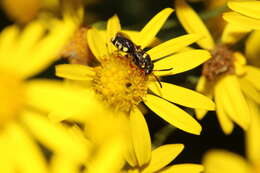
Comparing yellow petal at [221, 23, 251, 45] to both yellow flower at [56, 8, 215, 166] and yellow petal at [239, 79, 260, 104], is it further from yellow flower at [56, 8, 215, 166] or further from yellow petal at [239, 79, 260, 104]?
yellow flower at [56, 8, 215, 166]

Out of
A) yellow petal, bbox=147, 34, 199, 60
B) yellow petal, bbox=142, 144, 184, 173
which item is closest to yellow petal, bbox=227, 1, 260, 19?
yellow petal, bbox=147, 34, 199, 60

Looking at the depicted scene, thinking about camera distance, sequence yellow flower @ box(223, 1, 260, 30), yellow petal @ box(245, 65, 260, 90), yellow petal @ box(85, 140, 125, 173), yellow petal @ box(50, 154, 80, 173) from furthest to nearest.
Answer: yellow petal @ box(245, 65, 260, 90), yellow flower @ box(223, 1, 260, 30), yellow petal @ box(50, 154, 80, 173), yellow petal @ box(85, 140, 125, 173)

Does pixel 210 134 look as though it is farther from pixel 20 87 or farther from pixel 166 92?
pixel 20 87

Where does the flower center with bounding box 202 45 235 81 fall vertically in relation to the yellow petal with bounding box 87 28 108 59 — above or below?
below

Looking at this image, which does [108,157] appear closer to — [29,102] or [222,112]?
[29,102]

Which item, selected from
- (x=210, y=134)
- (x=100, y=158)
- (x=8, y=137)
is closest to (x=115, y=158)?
(x=100, y=158)

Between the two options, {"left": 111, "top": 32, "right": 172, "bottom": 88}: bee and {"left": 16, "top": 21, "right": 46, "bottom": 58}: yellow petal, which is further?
{"left": 111, "top": 32, "right": 172, "bottom": 88}: bee
